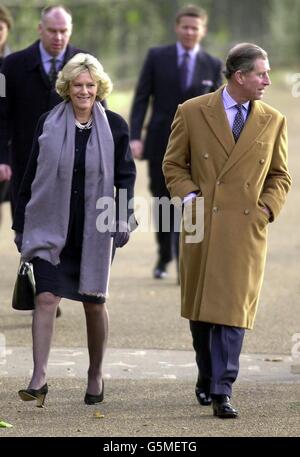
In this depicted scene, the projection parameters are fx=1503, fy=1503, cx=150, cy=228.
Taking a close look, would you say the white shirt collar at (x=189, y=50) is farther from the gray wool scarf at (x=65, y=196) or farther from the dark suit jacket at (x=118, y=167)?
the gray wool scarf at (x=65, y=196)

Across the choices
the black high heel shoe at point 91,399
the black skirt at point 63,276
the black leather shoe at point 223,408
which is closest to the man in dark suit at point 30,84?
the black skirt at point 63,276

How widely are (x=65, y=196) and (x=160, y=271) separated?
4872 mm

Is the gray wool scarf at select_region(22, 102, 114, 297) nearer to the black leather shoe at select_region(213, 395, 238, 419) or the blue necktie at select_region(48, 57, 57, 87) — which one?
the black leather shoe at select_region(213, 395, 238, 419)

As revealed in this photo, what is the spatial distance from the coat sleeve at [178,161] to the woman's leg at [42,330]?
84 centimetres

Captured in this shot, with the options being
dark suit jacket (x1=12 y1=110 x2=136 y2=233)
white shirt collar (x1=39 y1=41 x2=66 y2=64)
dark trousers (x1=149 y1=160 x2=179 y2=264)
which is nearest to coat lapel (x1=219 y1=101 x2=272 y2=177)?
dark suit jacket (x1=12 y1=110 x2=136 y2=233)

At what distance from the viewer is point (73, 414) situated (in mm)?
7465

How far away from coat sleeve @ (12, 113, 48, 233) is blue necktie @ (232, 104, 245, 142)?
3.23ft

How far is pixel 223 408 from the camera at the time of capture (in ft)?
24.3

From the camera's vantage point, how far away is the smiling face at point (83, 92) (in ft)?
25.2
